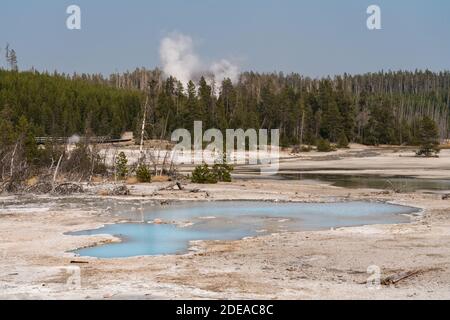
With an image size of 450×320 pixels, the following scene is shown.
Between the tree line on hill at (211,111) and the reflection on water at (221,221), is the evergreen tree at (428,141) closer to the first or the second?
the tree line on hill at (211,111)

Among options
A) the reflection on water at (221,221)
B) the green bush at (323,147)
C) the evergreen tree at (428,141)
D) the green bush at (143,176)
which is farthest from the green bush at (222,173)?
the green bush at (323,147)

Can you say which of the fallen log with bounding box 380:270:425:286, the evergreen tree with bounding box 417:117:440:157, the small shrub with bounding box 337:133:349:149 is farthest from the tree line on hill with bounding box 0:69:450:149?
the fallen log with bounding box 380:270:425:286

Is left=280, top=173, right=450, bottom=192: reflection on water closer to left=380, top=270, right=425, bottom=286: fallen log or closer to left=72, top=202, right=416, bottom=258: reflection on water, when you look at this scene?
left=72, top=202, right=416, bottom=258: reflection on water

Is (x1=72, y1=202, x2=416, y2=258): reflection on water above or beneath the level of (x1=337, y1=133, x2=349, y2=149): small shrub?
beneath

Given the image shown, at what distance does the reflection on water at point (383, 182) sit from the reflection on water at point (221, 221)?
411 inches

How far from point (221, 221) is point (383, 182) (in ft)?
77.5

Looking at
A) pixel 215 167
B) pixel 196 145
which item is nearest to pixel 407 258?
pixel 215 167

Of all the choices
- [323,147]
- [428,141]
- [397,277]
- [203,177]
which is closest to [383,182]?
[203,177]

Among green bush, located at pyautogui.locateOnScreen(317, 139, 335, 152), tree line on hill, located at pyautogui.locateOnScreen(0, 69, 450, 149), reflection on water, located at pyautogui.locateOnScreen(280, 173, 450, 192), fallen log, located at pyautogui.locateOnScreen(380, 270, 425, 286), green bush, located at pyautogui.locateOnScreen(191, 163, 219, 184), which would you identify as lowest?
reflection on water, located at pyautogui.locateOnScreen(280, 173, 450, 192)

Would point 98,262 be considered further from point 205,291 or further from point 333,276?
point 333,276

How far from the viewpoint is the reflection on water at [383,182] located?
38.4m

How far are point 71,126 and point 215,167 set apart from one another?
65.4m

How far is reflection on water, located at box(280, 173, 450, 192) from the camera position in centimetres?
3844

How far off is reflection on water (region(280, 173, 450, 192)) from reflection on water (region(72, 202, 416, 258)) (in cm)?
1043
